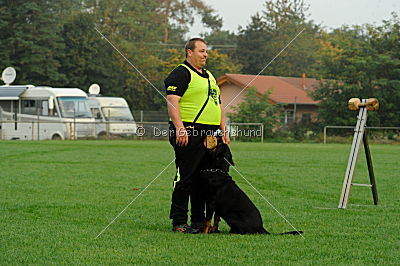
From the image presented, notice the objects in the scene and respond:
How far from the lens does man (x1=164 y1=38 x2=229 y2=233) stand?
7000 mm

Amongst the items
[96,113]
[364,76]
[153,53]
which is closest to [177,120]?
[96,113]

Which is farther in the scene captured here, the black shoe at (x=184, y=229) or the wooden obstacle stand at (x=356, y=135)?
the wooden obstacle stand at (x=356, y=135)

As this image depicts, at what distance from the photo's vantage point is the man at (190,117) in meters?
7.00

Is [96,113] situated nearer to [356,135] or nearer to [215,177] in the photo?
[356,135]

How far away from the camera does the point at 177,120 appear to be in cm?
691

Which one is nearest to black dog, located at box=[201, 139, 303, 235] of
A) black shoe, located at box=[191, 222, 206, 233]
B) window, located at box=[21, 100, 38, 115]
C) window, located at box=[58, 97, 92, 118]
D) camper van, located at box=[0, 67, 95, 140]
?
black shoe, located at box=[191, 222, 206, 233]

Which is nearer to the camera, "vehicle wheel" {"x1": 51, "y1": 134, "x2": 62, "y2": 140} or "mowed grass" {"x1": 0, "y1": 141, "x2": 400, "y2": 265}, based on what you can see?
"mowed grass" {"x1": 0, "y1": 141, "x2": 400, "y2": 265}

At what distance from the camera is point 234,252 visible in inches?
231

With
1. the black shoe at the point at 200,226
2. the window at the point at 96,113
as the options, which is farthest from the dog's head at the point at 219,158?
the window at the point at 96,113

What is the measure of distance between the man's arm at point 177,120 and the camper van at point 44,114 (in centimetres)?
2898

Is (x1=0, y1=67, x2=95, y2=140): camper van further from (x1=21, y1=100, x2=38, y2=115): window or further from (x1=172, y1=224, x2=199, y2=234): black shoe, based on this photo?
(x1=172, y1=224, x2=199, y2=234): black shoe

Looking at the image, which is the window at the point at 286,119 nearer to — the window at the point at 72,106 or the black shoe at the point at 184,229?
the window at the point at 72,106

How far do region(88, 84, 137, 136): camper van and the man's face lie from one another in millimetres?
30673

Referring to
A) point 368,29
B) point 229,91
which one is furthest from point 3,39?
point 368,29
